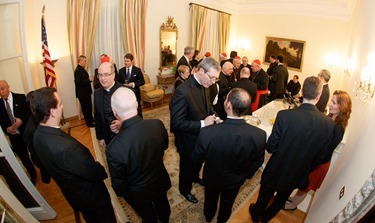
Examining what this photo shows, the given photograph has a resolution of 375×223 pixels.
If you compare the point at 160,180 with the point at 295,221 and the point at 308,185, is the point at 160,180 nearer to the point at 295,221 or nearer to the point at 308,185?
the point at 308,185

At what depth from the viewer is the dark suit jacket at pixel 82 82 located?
4.68m

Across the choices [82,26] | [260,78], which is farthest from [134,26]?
[260,78]

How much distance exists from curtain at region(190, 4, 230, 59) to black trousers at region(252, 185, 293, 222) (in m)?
6.42

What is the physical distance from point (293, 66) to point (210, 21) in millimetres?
3794

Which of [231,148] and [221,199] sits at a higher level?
[231,148]

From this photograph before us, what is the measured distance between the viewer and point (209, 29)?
834cm

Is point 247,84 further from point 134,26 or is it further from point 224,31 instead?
point 224,31

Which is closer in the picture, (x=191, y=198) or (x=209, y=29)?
(x=191, y=198)

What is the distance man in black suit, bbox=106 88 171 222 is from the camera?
171 centimetres

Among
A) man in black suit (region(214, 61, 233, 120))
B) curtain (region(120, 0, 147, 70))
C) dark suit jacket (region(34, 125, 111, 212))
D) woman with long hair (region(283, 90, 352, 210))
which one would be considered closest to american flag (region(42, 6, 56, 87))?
curtain (region(120, 0, 147, 70))

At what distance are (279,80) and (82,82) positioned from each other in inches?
213

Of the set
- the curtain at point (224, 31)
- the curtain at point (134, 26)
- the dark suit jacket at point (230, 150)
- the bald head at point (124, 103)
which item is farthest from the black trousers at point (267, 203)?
the curtain at point (224, 31)

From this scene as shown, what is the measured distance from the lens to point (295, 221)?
284 centimetres

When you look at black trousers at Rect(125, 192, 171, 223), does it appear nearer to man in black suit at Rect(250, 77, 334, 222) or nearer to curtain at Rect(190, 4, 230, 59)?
man in black suit at Rect(250, 77, 334, 222)
